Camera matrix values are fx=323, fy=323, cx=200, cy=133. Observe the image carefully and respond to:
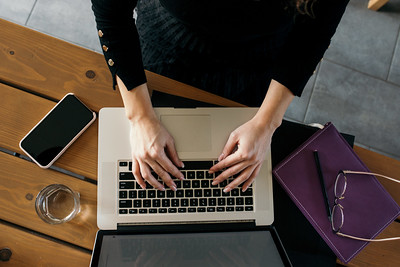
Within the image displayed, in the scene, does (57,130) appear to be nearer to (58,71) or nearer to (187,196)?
(58,71)

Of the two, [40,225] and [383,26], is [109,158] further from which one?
[383,26]

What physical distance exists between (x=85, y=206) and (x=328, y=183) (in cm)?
63

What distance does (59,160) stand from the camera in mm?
848

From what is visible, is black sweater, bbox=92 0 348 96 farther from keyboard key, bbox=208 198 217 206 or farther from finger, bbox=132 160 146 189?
keyboard key, bbox=208 198 217 206

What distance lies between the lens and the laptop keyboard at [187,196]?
80 centimetres

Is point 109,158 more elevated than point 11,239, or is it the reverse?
point 109,158

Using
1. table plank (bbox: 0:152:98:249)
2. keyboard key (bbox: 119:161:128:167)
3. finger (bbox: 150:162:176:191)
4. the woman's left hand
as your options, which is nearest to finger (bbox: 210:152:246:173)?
the woman's left hand

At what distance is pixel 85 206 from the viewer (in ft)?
2.71

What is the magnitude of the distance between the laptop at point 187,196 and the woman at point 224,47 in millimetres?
28

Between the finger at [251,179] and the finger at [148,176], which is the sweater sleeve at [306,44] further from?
the finger at [148,176]

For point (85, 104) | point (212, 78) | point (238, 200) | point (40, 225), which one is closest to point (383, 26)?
point (212, 78)

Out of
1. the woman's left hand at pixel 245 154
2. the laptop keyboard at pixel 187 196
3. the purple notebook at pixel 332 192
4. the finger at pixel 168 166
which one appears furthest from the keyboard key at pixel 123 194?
the purple notebook at pixel 332 192

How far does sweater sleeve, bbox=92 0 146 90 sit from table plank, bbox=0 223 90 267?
0.44m

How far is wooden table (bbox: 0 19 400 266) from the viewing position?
31.7 inches
